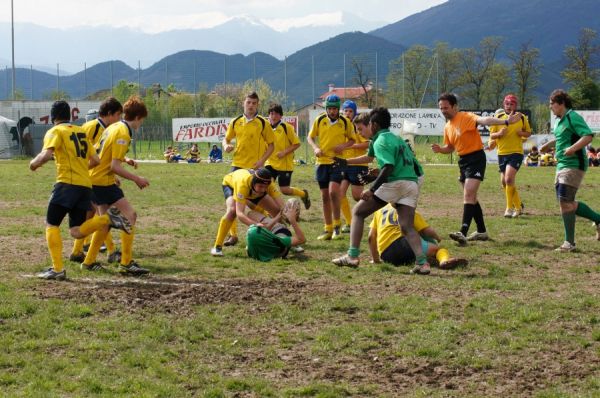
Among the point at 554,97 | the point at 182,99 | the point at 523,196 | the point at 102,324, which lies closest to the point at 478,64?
the point at 182,99

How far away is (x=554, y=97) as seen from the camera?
33.9 feet

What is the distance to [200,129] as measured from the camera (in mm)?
36375

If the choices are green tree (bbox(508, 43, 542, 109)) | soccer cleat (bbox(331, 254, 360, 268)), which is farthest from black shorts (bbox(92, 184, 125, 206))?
green tree (bbox(508, 43, 542, 109))

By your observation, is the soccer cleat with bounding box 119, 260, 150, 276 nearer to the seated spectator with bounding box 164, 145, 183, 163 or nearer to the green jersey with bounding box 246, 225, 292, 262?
the green jersey with bounding box 246, 225, 292, 262

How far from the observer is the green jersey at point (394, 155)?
869 cm

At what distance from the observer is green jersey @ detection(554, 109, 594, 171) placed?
404 inches

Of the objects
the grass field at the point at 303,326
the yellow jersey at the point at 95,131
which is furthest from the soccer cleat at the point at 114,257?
the yellow jersey at the point at 95,131

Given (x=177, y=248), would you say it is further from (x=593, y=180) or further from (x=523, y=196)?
(x=593, y=180)

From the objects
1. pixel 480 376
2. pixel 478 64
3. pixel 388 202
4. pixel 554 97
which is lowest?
pixel 480 376

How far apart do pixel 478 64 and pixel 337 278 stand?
6350 centimetres

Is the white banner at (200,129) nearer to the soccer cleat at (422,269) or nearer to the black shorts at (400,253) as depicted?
the black shorts at (400,253)

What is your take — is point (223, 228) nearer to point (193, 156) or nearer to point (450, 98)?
point (450, 98)

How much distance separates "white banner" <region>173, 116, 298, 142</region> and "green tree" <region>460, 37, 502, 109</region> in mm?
31403

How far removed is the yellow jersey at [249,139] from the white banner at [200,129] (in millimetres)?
24743
